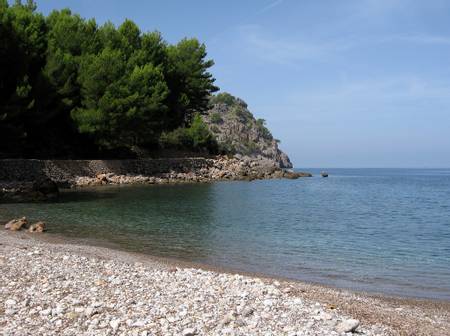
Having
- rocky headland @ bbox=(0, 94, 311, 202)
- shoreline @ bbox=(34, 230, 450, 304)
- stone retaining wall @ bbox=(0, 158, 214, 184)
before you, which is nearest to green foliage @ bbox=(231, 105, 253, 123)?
rocky headland @ bbox=(0, 94, 311, 202)

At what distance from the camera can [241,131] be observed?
547 feet

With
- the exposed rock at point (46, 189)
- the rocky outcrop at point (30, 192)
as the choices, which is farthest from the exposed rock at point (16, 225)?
the exposed rock at point (46, 189)

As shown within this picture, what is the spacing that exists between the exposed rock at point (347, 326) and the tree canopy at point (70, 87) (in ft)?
120

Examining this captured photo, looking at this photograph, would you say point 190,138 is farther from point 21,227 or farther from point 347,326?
point 347,326

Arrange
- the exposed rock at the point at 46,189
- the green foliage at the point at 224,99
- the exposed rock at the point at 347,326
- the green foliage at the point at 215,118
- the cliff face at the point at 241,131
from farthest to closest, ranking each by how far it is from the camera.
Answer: the green foliage at the point at 224,99, the green foliage at the point at 215,118, the cliff face at the point at 241,131, the exposed rock at the point at 46,189, the exposed rock at the point at 347,326

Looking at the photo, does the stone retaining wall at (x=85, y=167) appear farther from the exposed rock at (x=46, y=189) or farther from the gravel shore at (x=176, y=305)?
the gravel shore at (x=176, y=305)

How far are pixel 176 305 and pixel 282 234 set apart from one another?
13.9m

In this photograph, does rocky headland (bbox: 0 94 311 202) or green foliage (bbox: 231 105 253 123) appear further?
green foliage (bbox: 231 105 253 123)

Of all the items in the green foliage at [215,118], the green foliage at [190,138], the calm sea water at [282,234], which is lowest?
the calm sea water at [282,234]

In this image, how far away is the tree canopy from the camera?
4244 centimetres

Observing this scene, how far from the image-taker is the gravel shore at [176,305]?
24.1 ft

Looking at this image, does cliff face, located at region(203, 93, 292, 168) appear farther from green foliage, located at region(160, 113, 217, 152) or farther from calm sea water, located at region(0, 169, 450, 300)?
calm sea water, located at region(0, 169, 450, 300)

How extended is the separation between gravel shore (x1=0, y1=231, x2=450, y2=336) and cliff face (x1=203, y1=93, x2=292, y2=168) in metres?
128

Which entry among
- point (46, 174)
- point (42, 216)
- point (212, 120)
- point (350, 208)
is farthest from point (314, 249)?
point (212, 120)
